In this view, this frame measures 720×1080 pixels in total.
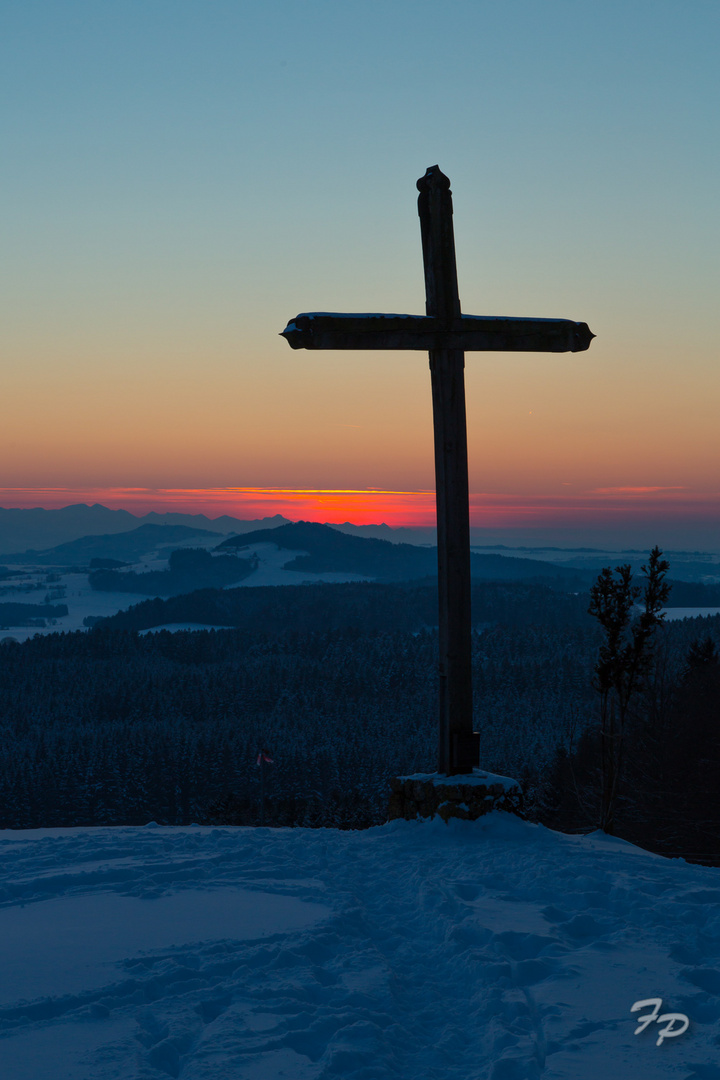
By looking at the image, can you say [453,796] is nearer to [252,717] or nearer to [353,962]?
[353,962]

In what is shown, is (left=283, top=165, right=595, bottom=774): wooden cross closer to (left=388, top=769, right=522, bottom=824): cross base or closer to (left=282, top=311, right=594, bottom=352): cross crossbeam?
(left=282, top=311, right=594, bottom=352): cross crossbeam

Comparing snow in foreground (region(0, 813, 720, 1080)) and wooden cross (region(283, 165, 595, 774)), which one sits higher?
wooden cross (region(283, 165, 595, 774))

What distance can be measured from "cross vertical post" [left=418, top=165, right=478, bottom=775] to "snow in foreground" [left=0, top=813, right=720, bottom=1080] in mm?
1360

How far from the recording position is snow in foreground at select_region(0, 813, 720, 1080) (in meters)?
3.03

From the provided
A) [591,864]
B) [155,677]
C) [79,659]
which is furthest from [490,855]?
[79,659]

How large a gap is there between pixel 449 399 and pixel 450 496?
0.85m

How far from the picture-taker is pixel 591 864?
5391 millimetres

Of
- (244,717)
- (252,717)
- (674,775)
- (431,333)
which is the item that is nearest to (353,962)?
(431,333)

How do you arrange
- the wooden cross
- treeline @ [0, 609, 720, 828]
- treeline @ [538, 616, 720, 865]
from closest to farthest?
the wooden cross
treeline @ [538, 616, 720, 865]
treeline @ [0, 609, 720, 828]

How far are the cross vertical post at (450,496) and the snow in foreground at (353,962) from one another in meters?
1.36
